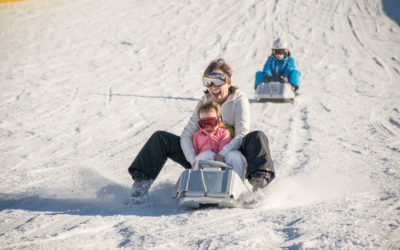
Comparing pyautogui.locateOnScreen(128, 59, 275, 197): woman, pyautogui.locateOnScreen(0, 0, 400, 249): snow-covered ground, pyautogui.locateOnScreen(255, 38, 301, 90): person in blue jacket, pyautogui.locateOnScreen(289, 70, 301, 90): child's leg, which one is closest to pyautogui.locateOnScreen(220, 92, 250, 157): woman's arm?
pyautogui.locateOnScreen(128, 59, 275, 197): woman

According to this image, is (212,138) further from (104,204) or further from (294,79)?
(294,79)

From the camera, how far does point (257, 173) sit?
9.44 ft

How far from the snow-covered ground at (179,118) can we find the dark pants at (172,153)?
0.28 metres

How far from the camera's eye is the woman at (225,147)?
9.59 feet

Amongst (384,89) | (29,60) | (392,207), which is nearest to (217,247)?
(392,207)

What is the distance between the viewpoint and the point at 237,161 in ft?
9.82

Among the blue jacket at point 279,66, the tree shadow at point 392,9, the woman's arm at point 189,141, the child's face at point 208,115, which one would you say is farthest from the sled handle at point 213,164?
the tree shadow at point 392,9

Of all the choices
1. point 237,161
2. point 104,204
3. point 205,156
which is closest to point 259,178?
point 237,161

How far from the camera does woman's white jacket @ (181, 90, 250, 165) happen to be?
3.15 m

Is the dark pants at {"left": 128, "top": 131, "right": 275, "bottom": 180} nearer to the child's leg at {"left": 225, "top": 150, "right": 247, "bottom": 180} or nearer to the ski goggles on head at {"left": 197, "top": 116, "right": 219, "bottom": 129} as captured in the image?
the child's leg at {"left": 225, "top": 150, "right": 247, "bottom": 180}

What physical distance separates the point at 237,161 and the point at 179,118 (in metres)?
3.49

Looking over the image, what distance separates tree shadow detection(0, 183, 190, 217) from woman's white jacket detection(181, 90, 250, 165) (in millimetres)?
430

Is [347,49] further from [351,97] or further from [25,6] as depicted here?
[25,6]

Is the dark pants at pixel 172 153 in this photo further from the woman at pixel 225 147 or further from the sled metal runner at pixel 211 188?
the sled metal runner at pixel 211 188
